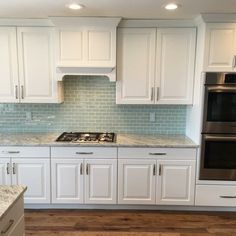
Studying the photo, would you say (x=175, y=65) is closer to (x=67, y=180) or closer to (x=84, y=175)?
(x=84, y=175)

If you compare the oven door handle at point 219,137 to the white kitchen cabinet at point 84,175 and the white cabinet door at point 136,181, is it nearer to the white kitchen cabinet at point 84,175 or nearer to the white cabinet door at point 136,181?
the white cabinet door at point 136,181

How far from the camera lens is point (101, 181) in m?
3.10

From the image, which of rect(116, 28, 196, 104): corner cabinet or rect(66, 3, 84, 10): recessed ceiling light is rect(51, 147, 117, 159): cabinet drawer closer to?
rect(116, 28, 196, 104): corner cabinet

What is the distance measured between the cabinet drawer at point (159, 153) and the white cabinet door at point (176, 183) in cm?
7

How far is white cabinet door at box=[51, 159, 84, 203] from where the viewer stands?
307cm

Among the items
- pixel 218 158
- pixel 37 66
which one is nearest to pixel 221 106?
pixel 218 158

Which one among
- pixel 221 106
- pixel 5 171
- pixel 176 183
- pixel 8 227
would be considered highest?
pixel 221 106

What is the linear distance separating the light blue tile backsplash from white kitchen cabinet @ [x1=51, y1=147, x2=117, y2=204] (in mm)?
632

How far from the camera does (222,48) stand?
9.49 feet

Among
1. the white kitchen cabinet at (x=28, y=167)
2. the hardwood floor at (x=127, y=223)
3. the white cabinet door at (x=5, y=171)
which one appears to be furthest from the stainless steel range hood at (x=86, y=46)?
the hardwood floor at (x=127, y=223)

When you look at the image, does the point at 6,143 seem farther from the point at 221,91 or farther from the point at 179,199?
the point at 221,91

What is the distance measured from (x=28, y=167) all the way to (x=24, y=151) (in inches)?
8.0

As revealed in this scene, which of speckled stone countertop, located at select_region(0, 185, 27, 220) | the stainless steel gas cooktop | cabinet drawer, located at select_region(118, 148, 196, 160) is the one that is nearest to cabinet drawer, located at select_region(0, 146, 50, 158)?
the stainless steel gas cooktop

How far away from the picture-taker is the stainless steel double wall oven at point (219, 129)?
2.89m
